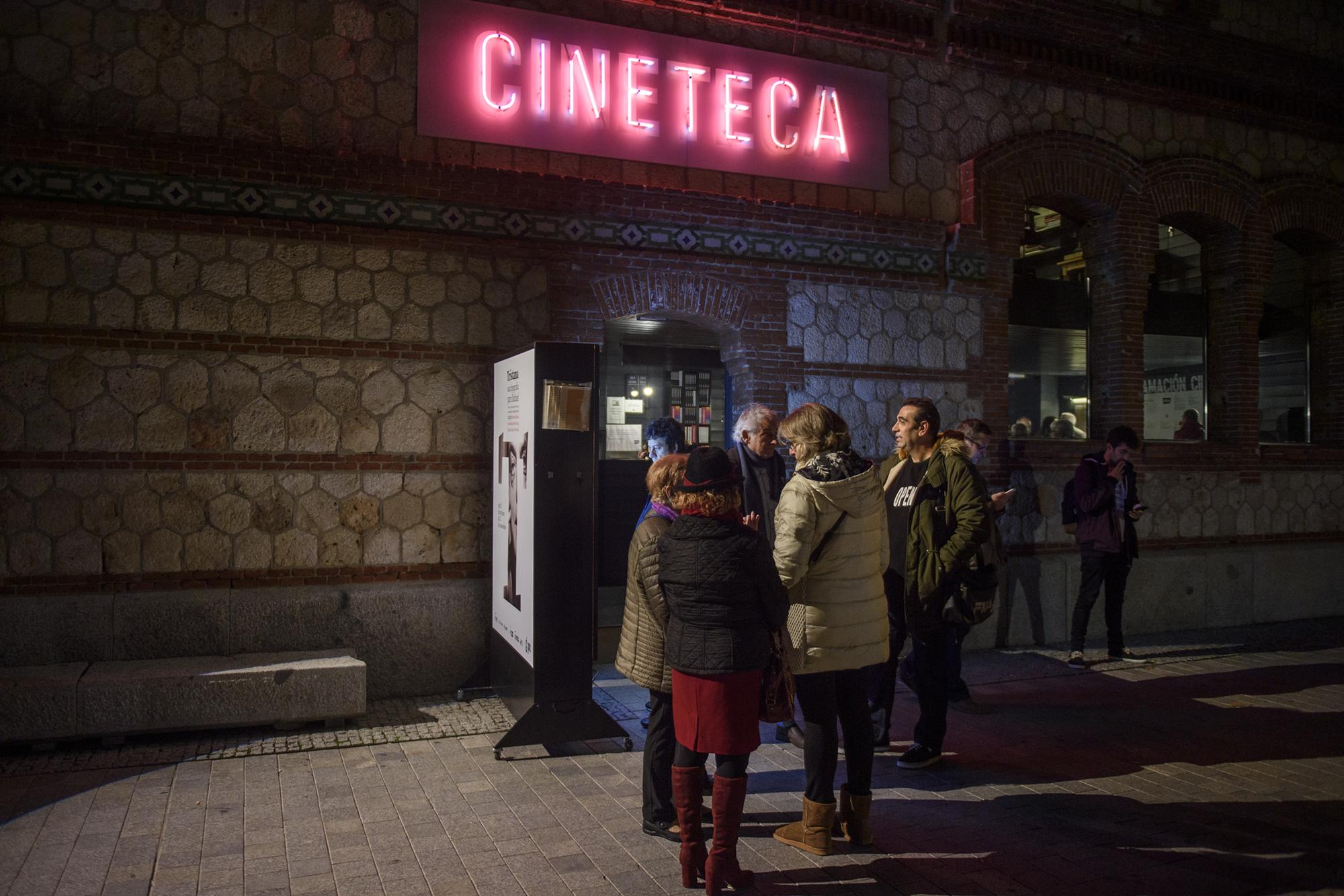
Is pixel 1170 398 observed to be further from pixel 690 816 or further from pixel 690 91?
pixel 690 816

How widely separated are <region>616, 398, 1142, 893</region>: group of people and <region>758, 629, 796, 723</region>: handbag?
6 cm

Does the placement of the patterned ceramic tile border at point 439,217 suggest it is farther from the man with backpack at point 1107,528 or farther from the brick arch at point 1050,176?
the man with backpack at point 1107,528

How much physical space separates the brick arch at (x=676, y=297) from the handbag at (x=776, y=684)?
4.46 m

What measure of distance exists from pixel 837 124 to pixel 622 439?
4705 mm

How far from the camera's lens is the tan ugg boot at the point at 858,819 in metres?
4.45

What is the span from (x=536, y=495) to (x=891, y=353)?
15.5 ft

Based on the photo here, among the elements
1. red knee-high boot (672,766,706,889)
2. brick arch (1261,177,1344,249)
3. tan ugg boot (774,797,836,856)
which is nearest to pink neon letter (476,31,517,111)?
red knee-high boot (672,766,706,889)

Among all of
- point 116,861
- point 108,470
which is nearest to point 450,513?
point 108,470

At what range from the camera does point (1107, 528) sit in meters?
8.35

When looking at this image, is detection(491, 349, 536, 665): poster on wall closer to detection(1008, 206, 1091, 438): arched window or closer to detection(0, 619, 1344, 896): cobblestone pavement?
detection(0, 619, 1344, 896): cobblestone pavement

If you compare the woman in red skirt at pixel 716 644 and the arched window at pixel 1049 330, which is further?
the arched window at pixel 1049 330

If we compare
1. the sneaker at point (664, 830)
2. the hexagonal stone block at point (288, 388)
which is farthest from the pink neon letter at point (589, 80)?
the sneaker at point (664, 830)

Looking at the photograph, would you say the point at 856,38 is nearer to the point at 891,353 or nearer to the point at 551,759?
the point at 891,353

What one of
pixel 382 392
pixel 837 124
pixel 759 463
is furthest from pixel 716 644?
pixel 837 124
